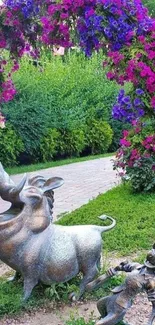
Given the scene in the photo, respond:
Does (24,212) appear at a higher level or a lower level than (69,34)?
lower

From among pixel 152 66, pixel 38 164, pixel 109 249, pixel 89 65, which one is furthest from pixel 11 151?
pixel 152 66

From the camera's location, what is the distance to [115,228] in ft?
→ 21.5

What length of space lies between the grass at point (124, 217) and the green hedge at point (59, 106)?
514cm

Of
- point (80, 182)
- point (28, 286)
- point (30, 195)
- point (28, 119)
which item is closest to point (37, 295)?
point (28, 286)

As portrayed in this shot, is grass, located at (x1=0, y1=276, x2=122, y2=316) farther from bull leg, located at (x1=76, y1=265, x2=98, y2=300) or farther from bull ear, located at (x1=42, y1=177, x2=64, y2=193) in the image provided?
bull ear, located at (x1=42, y1=177, x2=64, y2=193)

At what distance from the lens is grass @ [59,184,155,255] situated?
5.99 m

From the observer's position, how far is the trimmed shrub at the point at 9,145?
12773 mm

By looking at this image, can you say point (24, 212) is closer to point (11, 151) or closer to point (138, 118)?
point (138, 118)

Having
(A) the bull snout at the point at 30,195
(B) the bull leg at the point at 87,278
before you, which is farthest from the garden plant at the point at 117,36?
(B) the bull leg at the point at 87,278

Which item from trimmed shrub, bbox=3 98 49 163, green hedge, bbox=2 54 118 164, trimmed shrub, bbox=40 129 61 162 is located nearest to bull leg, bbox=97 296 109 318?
green hedge, bbox=2 54 118 164

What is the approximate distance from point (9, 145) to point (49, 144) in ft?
5.88

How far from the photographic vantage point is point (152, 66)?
3836 mm

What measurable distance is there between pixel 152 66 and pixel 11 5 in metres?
1.37

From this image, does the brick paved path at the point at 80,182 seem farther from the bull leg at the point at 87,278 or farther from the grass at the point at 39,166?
the bull leg at the point at 87,278
